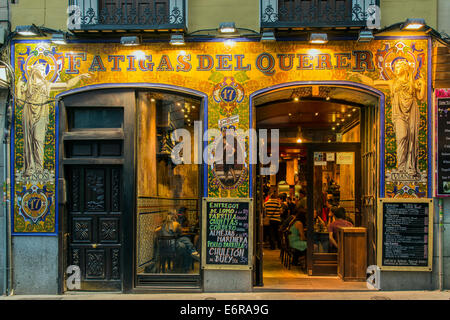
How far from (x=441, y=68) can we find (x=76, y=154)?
7.47 meters

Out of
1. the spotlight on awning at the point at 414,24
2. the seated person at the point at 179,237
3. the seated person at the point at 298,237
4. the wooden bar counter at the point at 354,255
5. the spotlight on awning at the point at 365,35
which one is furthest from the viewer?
the seated person at the point at 298,237

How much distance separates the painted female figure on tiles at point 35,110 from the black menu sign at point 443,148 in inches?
277

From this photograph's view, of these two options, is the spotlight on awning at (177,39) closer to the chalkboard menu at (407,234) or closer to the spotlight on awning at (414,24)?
the spotlight on awning at (414,24)

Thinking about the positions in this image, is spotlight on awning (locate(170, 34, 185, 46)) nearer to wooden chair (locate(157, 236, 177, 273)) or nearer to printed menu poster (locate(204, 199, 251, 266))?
printed menu poster (locate(204, 199, 251, 266))

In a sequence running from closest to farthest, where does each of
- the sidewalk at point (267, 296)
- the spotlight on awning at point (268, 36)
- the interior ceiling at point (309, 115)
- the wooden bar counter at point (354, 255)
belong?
the sidewalk at point (267, 296) < the spotlight on awning at point (268, 36) < the wooden bar counter at point (354, 255) < the interior ceiling at point (309, 115)

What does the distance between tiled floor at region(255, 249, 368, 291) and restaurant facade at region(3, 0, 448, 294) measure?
→ 1.85 ft

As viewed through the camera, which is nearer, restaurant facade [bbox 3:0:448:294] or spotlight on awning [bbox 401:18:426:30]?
spotlight on awning [bbox 401:18:426:30]

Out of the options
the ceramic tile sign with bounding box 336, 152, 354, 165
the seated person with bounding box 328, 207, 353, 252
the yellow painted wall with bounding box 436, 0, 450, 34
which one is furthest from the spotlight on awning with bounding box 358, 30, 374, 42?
the seated person with bounding box 328, 207, 353, 252

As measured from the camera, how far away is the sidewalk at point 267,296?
825cm

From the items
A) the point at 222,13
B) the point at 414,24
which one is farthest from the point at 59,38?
the point at 414,24

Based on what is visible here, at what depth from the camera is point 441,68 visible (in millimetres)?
8555

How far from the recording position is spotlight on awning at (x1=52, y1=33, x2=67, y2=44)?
8602 millimetres

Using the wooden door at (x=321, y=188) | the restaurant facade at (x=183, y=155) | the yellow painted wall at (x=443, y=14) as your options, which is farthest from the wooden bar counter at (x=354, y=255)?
the yellow painted wall at (x=443, y=14)

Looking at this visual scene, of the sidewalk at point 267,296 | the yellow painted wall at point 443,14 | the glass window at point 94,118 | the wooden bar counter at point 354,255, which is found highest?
the yellow painted wall at point 443,14
